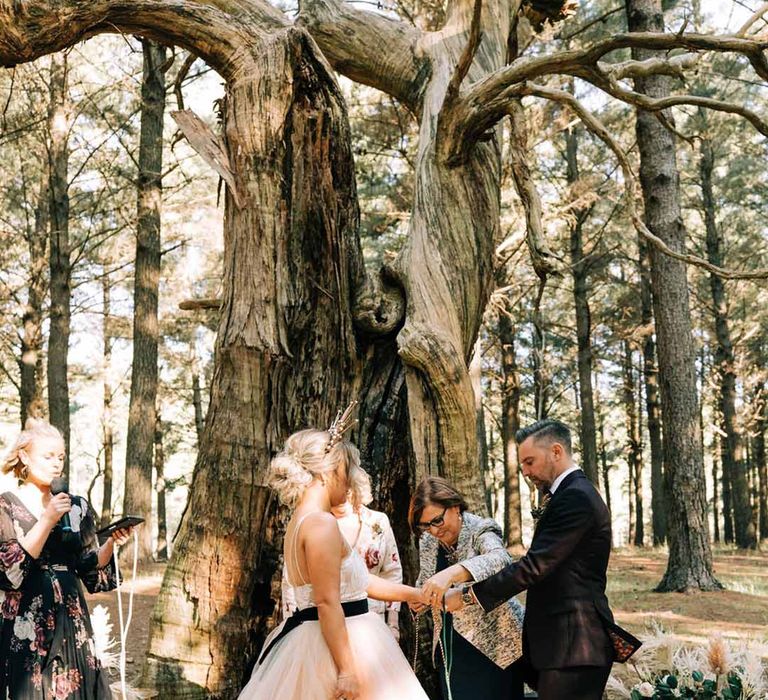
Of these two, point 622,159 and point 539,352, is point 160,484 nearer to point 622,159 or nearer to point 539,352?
point 539,352

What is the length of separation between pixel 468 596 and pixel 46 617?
246 centimetres

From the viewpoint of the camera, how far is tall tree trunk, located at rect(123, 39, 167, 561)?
44.9ft

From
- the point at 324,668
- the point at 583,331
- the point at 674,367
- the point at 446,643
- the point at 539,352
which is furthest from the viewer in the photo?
the point at 583,331

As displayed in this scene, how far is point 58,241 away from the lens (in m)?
15.5

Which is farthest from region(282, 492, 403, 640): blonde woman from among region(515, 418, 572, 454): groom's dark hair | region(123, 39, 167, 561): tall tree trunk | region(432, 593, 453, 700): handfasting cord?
region(123, 39, 167, 561): tall tree trunk

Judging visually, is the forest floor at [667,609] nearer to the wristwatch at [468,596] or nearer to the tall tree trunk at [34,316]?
the wristwatch at [468,596]

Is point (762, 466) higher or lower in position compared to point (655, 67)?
lower

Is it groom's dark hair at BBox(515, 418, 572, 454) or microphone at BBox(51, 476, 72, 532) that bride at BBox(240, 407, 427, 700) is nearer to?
groom's dark hair at BBox(515, 418, 572, 454)

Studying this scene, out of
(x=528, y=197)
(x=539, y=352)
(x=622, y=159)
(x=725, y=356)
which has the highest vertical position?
(x=725, y=356)

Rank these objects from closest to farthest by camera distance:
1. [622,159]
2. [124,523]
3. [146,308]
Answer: [124,523]
[622,159]
[146,308]

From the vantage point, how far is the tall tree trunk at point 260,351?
5164 mm

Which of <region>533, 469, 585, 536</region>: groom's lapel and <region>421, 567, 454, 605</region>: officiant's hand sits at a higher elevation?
<region>533, 469, 585, 536</region>: groom's lapel

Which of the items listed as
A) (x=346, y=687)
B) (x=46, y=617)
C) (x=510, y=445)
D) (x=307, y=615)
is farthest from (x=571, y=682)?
(x=510, y=445)

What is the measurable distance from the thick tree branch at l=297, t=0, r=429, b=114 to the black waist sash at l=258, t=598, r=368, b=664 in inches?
191
